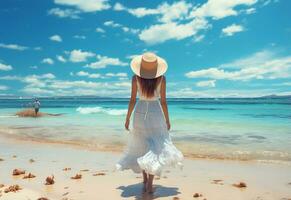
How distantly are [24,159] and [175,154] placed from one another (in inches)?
201

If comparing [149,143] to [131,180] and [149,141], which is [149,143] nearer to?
[149,141]

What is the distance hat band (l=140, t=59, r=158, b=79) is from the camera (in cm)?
582

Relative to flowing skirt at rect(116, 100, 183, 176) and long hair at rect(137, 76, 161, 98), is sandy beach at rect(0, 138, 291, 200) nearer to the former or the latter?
flowing skirt at rect(116, 100, 183, 176)

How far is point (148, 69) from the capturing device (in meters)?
5.82

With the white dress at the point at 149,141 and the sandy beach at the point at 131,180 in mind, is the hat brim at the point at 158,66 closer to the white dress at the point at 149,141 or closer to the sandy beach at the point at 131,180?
the white dress at the point at 149,141

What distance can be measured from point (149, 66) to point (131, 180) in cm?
235

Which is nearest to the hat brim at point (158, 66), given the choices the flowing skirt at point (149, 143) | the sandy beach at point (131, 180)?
the flowing skirt at point (149, 143)

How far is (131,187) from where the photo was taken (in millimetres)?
6438

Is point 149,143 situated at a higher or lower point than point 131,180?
higher

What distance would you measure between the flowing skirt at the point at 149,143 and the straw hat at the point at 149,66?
44 cm

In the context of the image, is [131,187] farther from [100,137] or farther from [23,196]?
[100,137]

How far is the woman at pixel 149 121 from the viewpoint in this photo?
19.0ft

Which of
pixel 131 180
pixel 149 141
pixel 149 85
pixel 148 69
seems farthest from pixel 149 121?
pixel 131 180

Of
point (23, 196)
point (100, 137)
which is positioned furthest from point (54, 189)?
point (100, 137)
